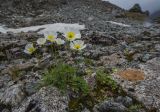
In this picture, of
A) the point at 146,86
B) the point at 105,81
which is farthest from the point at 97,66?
the point at 146,86

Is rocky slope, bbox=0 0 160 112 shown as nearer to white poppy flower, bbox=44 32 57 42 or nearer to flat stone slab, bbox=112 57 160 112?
flat stone slab, bbox=112 57 160 112

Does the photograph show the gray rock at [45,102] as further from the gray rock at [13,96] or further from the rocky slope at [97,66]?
the gray rock at [13,96]

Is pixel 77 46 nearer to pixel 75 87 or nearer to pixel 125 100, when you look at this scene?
pixel 75 87

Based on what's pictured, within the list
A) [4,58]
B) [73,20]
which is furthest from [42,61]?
[73,20]

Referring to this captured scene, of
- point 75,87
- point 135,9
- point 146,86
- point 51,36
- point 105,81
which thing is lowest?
point 135,9

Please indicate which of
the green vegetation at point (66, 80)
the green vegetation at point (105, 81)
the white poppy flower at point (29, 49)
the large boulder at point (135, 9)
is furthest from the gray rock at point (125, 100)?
the large boulder at point (135, 9)

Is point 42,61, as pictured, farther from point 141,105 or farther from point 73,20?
point 73,20

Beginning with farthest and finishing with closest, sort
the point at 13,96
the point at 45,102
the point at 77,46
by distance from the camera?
the point at 13,96 → the point at 45,102 → the point at 77,46

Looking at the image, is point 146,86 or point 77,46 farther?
point 146,86
